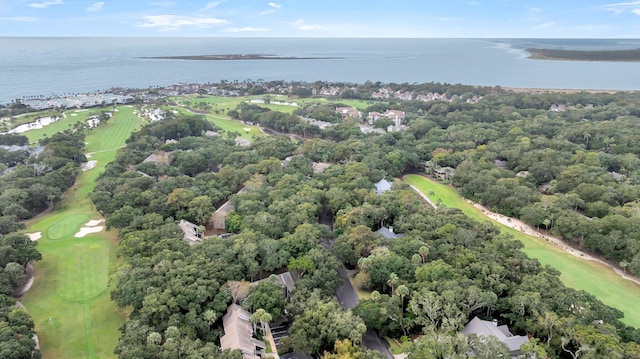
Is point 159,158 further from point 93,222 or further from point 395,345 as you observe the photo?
point 395,345

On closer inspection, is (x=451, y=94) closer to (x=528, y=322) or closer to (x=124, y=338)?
(x=528, y=322)

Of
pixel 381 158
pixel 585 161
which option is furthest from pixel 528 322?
pixel 585 161

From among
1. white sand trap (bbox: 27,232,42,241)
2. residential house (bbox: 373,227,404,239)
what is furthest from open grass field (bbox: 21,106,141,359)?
residential house (bbox: 373,227,404,239)

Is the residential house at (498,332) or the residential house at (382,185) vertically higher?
the residential house at (382,185)

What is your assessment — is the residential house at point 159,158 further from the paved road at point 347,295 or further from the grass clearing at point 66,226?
the paved road at point 347,295

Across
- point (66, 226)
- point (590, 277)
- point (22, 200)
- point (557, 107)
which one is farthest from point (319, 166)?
point (557, 107)

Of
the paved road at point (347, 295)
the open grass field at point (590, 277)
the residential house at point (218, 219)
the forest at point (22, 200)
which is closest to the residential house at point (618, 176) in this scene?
the open grass field at point (590, 277)

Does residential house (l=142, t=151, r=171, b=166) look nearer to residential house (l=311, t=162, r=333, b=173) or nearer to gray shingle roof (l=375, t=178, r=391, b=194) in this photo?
residential house (l=311, t=162, r=333, b=173)
